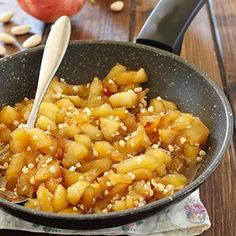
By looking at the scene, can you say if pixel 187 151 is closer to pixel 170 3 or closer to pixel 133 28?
pixel 170 3

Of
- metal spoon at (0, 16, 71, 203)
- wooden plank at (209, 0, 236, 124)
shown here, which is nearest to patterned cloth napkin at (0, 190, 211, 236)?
metal spoon at (0, 16, 71, 203)

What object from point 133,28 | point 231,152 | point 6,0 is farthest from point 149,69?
point 6,0

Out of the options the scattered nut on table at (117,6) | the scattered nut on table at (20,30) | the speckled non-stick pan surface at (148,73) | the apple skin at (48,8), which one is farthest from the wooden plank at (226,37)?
the scattered nut on table at (20,30)

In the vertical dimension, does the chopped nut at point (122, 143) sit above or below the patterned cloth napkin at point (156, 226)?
above

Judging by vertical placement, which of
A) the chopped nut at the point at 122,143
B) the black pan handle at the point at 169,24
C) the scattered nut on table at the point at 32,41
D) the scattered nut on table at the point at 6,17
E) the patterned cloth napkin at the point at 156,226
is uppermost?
the black pan handle at the point at 169,24

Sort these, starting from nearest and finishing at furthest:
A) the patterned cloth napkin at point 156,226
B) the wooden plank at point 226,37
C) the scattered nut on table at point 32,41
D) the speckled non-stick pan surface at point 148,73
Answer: the patterned cloth napkin at point 156,226
the speckled non-stick pan surface at point 148,73
the wooden plank at point 226,37
the scattered nut on table at point 32,41

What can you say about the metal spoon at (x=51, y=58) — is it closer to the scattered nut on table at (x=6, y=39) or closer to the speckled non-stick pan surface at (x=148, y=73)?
the speckled non-stick pan surface at (x=148, y=73)
